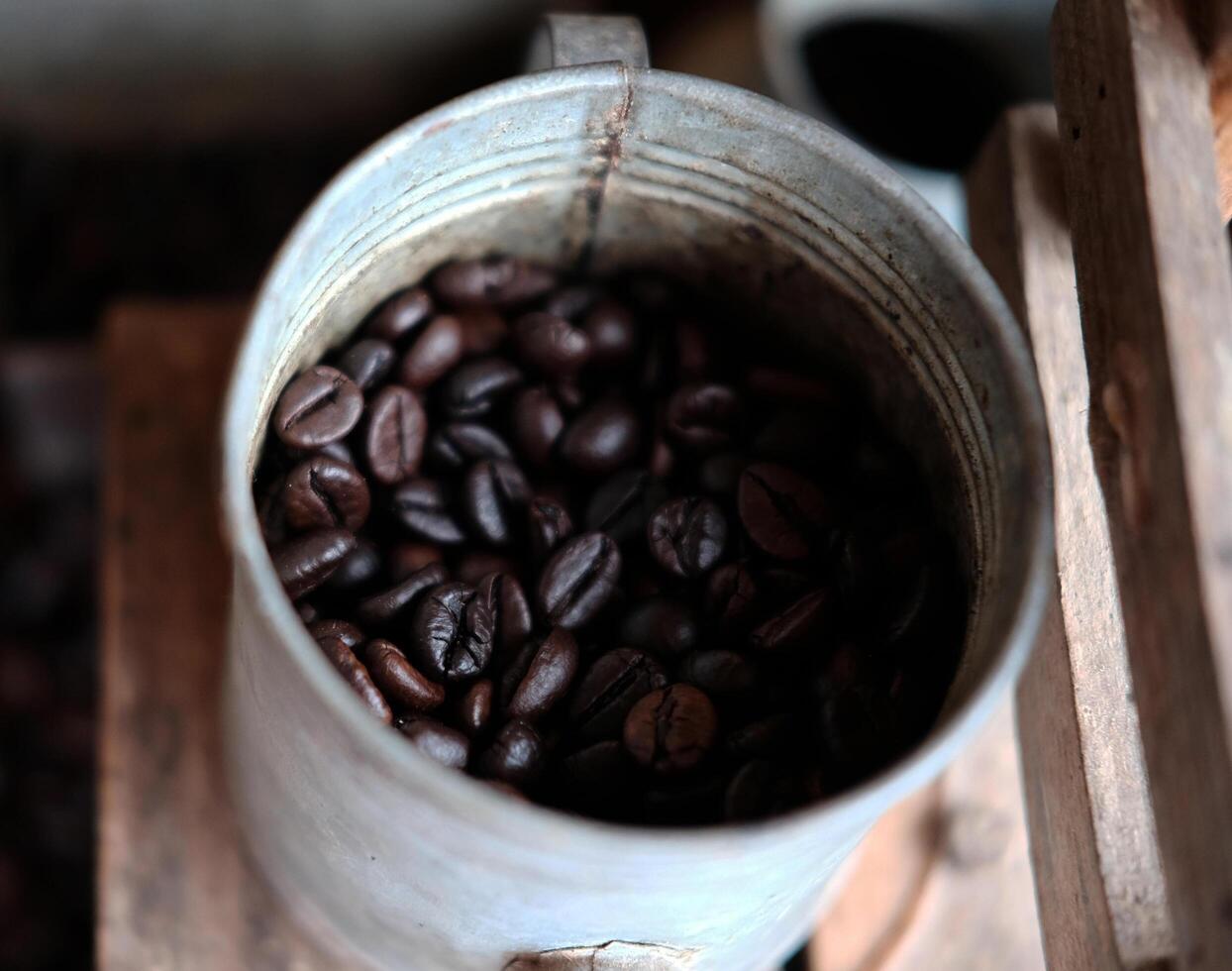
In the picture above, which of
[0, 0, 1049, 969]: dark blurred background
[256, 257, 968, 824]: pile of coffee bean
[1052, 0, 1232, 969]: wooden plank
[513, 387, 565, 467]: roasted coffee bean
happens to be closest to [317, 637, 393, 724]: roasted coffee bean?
[256, 257, 968, 824]: pile of coffee bean

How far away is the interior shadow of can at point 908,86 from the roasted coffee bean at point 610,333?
32.9 inches

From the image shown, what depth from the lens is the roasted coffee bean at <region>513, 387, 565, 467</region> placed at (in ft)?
3.98

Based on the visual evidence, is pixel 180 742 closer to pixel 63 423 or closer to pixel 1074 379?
pixel 63 423

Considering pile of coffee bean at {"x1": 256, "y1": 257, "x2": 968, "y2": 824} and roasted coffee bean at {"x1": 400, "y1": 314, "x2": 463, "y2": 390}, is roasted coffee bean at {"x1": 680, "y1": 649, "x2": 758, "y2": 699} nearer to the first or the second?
pile of coffee bean at {"x1": 256, "y1": 257, "x2": 968, "y2": 824}

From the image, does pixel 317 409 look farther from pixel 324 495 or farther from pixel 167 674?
pixel 167 674

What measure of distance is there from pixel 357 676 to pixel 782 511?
0.41 meters

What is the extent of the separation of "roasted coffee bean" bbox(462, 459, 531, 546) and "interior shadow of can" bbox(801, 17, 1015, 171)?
1.02 m

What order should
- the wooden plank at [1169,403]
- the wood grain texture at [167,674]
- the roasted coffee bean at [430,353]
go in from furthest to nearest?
the wood grain texture at [167,674], the roasted coffee bean at [430,353], the wooden plank at [1169,403]

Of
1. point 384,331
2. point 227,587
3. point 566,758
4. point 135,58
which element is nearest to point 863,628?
point 566,758

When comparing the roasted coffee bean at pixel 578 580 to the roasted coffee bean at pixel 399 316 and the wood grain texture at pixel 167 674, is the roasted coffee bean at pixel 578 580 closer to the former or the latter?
the roasted coffee bean at pixel 399 316

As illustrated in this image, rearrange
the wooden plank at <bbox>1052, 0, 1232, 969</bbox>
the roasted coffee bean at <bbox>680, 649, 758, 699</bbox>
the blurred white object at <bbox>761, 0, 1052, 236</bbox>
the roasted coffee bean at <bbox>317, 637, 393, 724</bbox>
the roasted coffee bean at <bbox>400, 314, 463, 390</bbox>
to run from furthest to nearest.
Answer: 1. the blurred white object at <bbox>761, 0, 1052, 236</bbox>
2. the roasted coffee bean at <bbox>400, 314, 463, 390</bbox>
3. the roasted coffee bean at <bbox>680, 649, 758, 699</bbox>
4. the roasted coffee bean at <bbox>317, 637, 393, 724</bbox>
5. the wooden plank at <bbox>1052, 0, 1232, 969</bbox>

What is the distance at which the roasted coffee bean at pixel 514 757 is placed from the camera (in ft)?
3.27

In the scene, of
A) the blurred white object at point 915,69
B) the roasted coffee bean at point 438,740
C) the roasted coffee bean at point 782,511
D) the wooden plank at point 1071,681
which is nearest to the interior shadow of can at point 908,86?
the blurred white object at point 915,69

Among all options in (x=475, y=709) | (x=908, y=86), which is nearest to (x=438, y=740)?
(x=475, y=709)
